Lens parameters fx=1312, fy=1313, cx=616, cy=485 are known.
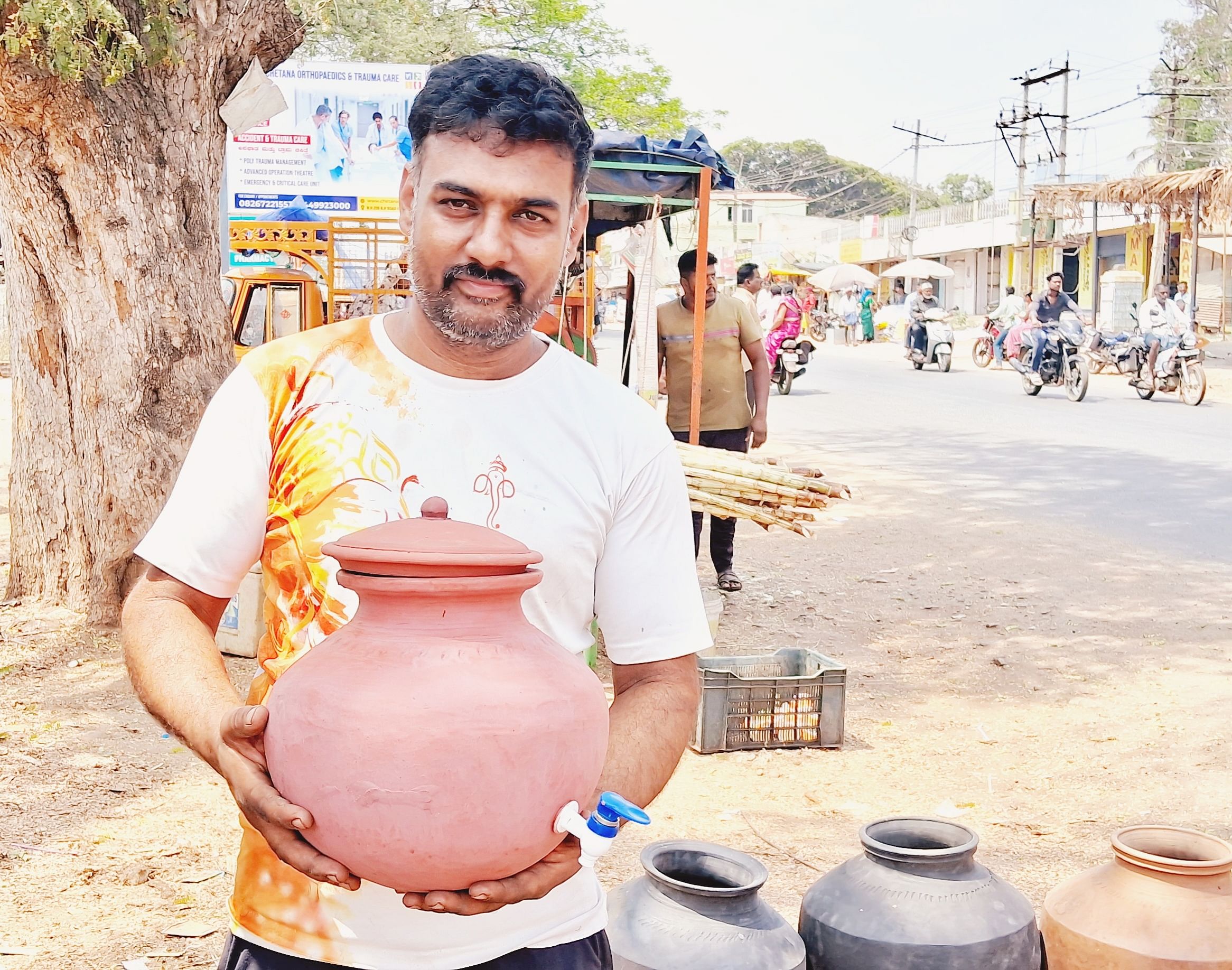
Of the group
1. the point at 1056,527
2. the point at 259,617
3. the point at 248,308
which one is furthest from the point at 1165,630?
the point at 248,308

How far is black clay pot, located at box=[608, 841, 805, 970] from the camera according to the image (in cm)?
243

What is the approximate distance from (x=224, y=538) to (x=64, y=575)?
4981mm

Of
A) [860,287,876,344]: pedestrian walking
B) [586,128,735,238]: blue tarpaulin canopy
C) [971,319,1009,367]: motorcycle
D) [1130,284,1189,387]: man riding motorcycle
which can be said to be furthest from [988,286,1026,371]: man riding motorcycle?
[586,128,735,238]: blue tarpaulin canopy

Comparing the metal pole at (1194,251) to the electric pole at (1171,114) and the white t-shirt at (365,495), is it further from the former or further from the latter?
the white t-shirt at (365,495)

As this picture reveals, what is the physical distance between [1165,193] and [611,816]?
21591mm

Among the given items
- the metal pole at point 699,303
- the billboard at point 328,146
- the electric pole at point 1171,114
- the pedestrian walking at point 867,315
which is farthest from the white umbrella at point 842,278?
the metal pole at point 699,303

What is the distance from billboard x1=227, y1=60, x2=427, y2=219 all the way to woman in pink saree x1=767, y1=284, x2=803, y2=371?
6.00 meters

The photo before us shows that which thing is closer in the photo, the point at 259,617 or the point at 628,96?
the point at 259,617

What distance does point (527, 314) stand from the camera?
1.63 meters

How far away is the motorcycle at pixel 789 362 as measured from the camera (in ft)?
60.1

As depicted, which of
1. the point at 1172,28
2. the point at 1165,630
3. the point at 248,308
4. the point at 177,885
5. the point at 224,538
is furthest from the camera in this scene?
the point at 1172,28

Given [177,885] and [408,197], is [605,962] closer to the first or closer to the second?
[408,197]

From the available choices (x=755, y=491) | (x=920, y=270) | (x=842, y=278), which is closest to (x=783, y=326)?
Answer: (x=755, y=491)

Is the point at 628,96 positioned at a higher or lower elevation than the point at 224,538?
higher
